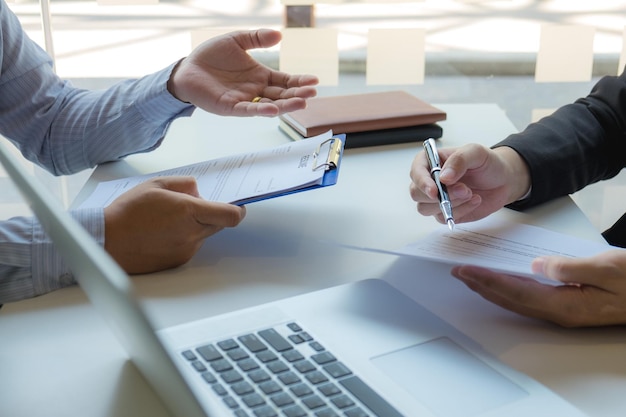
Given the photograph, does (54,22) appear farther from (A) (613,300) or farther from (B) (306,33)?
(A) (613,300)

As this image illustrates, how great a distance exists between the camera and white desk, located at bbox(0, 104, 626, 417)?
2.19 ft

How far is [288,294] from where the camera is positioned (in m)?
0.83

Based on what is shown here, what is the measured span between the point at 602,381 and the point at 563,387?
40 millimetres

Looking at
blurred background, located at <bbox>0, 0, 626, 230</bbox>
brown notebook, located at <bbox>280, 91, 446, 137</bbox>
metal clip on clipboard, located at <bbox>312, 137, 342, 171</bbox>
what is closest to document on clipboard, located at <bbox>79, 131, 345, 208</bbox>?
metal clip on clipboard, located at <bbox>312, 137, 342, 171</bbox>

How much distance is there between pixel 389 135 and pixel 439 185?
0.39 metres

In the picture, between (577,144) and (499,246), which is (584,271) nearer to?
(499,246)

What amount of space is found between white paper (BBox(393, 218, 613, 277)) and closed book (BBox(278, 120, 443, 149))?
39cm

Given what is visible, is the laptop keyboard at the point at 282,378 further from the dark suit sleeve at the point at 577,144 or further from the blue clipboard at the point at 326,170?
the dark suit sleeve at the point at 577,144

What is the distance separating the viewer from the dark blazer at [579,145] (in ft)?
3.59

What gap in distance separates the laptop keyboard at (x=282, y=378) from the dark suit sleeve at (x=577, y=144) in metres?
0.52

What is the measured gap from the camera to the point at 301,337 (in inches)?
27.5

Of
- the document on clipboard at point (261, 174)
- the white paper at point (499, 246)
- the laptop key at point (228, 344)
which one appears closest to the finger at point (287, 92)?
the document on clipboard at point (261, 174)

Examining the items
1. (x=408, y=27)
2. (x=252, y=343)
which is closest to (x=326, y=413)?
(x=252, y=343)

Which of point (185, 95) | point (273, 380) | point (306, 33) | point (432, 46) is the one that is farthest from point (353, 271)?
point (432, 46)
